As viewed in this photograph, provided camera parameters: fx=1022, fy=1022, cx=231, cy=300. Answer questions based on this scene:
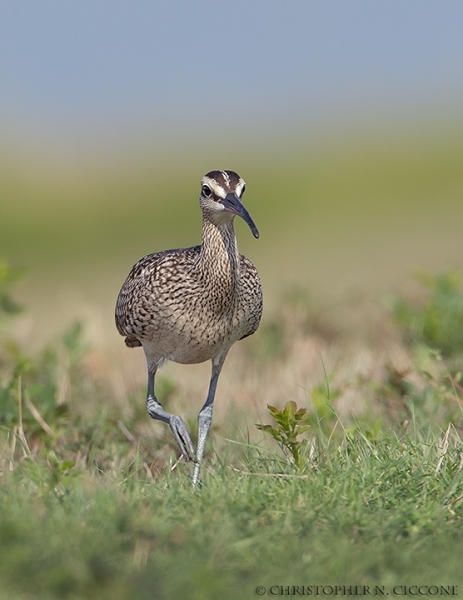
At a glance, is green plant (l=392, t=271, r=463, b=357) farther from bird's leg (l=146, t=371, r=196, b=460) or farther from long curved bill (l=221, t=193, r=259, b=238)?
long curved bill (l=221, t=193, r=259, b=238)

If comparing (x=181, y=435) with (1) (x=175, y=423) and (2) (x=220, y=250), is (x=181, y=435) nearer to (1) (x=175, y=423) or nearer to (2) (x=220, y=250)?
(1) (x=175, y=423)

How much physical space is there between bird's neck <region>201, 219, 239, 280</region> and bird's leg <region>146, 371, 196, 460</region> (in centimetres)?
99

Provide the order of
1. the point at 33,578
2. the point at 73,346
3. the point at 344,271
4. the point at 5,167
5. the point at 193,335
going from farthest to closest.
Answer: the point at 5,167
the point at 344,271
the point at 73,346
the point at 193,335
the point at 33,578

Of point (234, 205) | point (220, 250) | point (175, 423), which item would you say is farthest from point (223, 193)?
point (175, 423)

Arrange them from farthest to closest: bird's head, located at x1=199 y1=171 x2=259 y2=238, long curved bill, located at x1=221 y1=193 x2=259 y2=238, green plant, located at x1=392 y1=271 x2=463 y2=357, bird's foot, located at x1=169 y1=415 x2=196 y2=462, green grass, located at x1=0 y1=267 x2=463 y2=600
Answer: green plant, located at x1=392 y1=271 x2=463 y2=357, bird's foot, located at x1=169 y1=415 x2=196 y2=462, bird's head, located at x1=199 y1=171 x2=259 y2=238, long curved bill, located at x1=221 y1=193 x2=259 y2=238, green grass, located at x1=0 y1=267 x2=463 y2=600

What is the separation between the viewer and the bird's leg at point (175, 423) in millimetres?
6064

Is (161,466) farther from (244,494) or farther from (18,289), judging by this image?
(18,289)

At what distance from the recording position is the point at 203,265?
609 cm

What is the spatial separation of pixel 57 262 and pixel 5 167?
7133 mm

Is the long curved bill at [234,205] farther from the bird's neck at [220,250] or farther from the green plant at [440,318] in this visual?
the green plant at [440,318]

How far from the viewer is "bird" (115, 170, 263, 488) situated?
6.02 metres

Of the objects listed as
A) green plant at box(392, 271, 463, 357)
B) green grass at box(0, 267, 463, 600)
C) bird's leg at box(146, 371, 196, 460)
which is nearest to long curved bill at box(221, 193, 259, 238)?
green grass at box(0, 267, 463, 600)

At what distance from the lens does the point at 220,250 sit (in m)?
6.05

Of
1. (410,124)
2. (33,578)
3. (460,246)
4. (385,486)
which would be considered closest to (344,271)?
(460,246)
